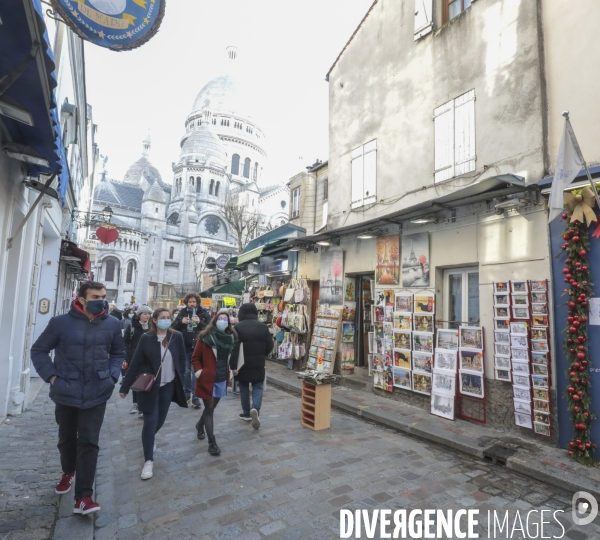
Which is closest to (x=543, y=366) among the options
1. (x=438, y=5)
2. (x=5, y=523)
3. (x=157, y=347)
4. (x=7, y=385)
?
(x=157, y=347)

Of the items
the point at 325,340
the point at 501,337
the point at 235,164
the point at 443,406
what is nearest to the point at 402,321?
the point at 443,406

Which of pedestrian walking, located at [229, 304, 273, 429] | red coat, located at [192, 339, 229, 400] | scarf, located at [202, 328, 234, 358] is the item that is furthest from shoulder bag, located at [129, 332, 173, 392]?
pedestrian walking, located at [229, 304, 273, 429]

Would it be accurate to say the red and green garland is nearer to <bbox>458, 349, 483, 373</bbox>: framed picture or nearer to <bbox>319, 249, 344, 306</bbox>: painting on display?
<bbox>458, 349, 483, 373</bbox>: framed picture

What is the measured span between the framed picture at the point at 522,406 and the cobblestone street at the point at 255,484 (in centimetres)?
122

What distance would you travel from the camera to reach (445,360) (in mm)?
6688

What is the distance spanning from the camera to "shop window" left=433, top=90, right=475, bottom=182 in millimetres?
6961

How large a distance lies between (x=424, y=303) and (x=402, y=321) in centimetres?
64

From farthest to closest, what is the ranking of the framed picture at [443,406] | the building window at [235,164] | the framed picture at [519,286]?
the building window at [235,164] → the framed picture at [443,406] → the framed picture at [519,286]

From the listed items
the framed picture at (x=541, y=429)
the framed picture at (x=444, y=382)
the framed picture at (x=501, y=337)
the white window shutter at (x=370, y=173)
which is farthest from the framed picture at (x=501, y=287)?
the white window shutter at (x=370, y=173)

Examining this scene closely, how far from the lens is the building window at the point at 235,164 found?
76500 mm

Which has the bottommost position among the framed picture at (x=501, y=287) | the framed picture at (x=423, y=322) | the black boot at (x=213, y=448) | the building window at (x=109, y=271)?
the black boot at (x=213, y=448)

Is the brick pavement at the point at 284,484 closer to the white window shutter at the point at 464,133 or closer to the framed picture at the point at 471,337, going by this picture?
the framed picture at the point at 471,337

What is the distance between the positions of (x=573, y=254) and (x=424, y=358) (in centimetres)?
318

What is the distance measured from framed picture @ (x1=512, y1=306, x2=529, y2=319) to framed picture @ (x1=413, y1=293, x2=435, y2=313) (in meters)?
1.55
